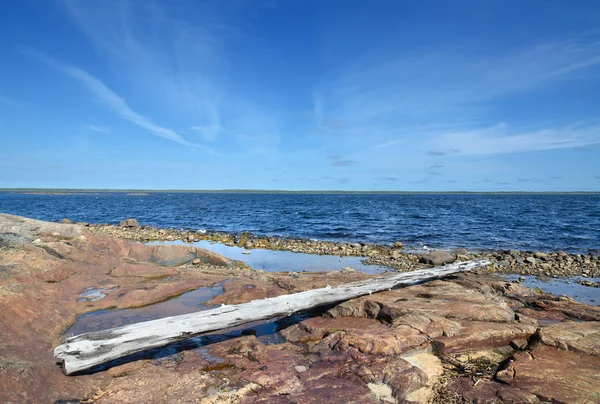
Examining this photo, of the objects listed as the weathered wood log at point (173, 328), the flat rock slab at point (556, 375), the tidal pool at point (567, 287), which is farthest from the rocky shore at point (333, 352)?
the tidal pool at point (567, 287)

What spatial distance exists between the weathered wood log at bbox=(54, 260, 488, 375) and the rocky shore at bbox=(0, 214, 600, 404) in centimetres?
26

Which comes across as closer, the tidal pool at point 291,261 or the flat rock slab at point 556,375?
the flat rock slab at point 556,375

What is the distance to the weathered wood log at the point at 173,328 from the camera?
548 centimetres

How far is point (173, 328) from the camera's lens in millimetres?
6309

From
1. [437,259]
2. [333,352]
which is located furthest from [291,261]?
[333,352]

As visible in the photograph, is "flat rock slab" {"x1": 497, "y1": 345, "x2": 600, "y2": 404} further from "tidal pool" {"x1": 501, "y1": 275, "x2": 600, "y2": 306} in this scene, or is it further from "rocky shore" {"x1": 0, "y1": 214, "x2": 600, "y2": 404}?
"tidal pool" {"x1": 501, "y1": 275, "x2": 600, "y2": 306}

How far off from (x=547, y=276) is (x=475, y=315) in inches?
467

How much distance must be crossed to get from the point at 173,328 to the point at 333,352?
301 centimetres

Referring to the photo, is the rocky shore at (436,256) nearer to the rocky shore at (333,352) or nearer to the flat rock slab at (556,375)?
the rocky shore at (333,352)

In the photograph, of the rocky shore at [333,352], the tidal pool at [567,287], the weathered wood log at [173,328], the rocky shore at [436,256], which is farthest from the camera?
the rocky shore at [436,256]

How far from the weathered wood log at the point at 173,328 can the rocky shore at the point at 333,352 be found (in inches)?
10.4

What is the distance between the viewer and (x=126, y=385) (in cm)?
520

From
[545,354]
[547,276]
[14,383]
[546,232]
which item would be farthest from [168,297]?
[546,232]

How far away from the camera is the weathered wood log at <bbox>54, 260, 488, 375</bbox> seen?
5480 millimetres
